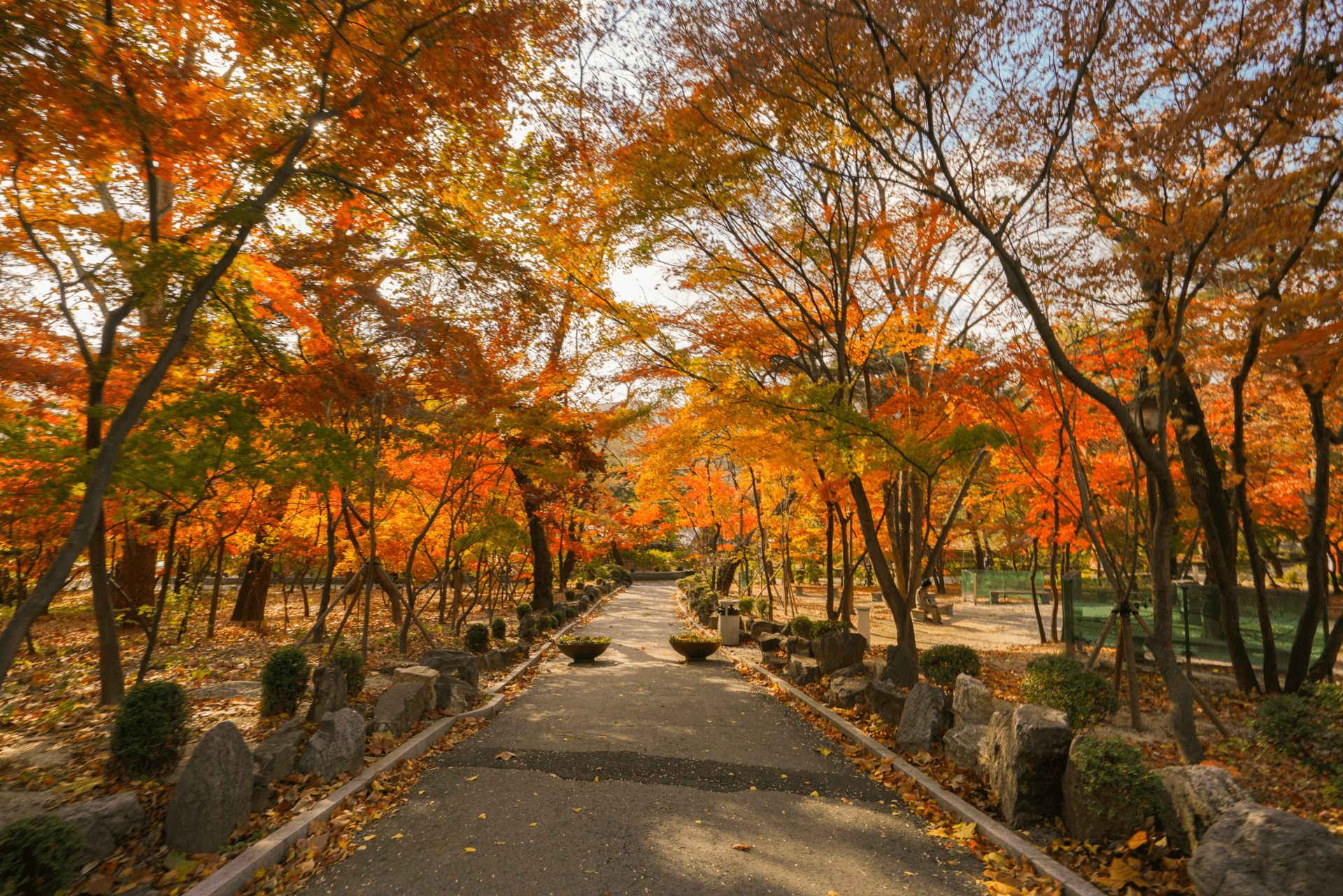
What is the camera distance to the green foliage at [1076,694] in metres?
6.89

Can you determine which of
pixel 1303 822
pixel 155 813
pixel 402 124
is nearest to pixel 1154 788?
pixel 1303 822

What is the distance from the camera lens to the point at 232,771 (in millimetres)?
4566

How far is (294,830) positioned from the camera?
4605 millimetres

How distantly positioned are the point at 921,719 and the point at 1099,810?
239 cm

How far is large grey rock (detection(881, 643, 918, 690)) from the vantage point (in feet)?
29.4

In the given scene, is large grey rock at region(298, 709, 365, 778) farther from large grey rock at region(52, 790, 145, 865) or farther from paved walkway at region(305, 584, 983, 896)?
large grey rock at region(52, 790, 145, 865)

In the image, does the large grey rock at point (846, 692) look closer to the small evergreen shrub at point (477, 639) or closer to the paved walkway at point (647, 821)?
the paved walkway at point (647, 821)

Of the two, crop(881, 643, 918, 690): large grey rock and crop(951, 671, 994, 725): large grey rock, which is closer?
crop(951, 671, 994, 725): large grey rock

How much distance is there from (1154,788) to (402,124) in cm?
885

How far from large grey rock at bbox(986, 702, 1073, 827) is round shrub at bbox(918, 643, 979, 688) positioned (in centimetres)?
346

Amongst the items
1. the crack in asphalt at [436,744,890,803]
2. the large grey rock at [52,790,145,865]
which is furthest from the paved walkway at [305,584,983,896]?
the large grey rock at [52,790,145,865]

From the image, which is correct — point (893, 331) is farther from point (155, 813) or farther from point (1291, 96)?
point (155, 813)

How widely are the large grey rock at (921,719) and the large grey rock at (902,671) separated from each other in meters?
1.91

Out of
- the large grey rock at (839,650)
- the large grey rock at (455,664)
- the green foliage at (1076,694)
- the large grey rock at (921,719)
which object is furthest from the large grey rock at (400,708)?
the green foliage at (1076,694)
